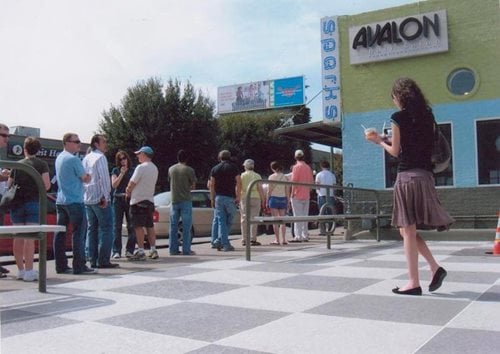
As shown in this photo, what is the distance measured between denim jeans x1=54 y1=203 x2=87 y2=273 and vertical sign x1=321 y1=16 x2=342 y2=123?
8.52 meters

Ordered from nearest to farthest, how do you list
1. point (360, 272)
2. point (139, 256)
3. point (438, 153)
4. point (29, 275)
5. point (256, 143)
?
point (438, 153)
point (360, 272)
point (29, 275)
point (139, 256)
point (256, 143)

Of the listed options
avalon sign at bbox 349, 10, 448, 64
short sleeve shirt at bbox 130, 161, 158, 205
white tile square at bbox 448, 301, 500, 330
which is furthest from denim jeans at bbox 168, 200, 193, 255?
avalon sign at bbox 349, 10, 448, 64

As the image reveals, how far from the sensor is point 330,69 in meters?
13.9

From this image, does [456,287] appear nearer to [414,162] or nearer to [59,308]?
[414,162]

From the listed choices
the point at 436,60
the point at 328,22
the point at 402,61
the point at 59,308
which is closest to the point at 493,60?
the point at 436,60

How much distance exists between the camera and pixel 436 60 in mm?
12484

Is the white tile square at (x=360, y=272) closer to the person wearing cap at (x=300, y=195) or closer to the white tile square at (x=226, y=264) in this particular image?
the white tile square at (x=226, y=264)

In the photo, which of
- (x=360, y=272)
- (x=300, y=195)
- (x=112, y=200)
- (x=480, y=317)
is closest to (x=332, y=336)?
(x=480, y=317)

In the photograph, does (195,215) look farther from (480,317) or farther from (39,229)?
(480,317)

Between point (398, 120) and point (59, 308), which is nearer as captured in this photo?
point (59, 308)

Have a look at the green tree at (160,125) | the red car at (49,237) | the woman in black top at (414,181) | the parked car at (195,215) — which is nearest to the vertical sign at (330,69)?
the parked car at (195,215)

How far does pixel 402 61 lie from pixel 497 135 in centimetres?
283

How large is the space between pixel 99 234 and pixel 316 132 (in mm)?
9620

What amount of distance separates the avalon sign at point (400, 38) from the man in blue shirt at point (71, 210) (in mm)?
8696
